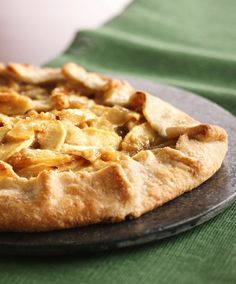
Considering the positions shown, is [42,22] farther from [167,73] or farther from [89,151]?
[89,151]

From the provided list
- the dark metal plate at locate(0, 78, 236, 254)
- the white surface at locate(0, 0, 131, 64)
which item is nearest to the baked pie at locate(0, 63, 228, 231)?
the dark metal plate at locate(0, 78, 236, 254)

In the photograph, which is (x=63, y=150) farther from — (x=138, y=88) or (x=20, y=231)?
(x=138, y=88)

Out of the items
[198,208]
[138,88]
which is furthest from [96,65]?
[198,208]

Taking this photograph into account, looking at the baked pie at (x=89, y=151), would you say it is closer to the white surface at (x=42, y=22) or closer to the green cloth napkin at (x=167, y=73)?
the green cloth napkin at (x=167, y=73)

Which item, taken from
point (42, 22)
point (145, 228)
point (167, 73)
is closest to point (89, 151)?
point (145, 228)

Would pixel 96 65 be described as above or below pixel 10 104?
below

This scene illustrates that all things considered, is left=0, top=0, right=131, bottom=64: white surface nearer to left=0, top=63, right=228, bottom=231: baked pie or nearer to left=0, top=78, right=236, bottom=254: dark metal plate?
left=0, top=63, right=228, bottom=231: baked pie

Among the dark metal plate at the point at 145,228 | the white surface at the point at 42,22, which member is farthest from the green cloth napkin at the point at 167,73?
the white surface at the point at 42,22
